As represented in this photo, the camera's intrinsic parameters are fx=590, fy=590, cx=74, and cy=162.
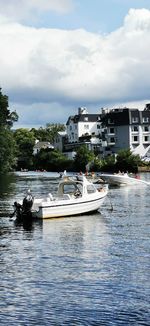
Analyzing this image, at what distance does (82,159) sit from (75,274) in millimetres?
150409

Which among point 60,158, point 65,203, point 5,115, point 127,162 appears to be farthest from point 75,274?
point 60,158

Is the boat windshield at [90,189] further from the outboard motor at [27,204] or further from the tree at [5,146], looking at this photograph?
the tree at [5,146]

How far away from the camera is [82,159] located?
575 feet

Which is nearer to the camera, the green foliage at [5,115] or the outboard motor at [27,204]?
the outboard motor at [27,204]

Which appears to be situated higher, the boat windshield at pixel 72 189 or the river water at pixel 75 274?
the boat windshield at pixel 72 189

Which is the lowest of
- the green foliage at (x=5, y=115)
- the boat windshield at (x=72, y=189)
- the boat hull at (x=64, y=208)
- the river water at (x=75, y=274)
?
the river water at (x=75, y=274)

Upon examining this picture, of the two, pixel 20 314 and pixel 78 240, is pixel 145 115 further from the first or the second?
pixel 20 314

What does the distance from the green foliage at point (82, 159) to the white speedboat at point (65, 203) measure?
402ft

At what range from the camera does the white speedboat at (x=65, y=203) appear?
144ft

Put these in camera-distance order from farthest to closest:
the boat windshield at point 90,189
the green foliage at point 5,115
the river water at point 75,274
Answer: the green foliage at point 5,115 → the boat windshield at point 90,189 → the river water at point 75,274

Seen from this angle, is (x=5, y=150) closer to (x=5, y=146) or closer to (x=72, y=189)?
(x=5, y=146)

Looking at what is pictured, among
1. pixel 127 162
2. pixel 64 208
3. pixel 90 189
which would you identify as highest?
pixel 127 162

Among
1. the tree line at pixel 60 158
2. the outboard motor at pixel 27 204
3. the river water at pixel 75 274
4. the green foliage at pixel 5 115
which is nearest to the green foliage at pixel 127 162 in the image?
the tree line at pixel 60 158

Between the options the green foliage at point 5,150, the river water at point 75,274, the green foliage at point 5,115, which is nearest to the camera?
the river water at point 75,274
